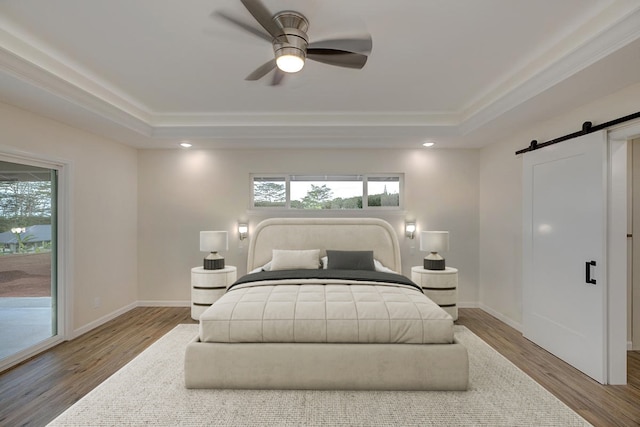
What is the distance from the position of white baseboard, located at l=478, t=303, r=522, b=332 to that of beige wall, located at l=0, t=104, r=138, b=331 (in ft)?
17.3

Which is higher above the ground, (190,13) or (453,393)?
(190,13)

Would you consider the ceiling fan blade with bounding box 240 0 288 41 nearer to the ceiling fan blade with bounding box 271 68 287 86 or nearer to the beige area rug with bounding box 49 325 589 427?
the ceiling fan blade with bounding box 271 68 287 86

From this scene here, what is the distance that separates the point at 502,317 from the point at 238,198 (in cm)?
409

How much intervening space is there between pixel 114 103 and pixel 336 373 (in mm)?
3696

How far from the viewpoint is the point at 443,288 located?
4.25m

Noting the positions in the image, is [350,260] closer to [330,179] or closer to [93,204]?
[330,179]

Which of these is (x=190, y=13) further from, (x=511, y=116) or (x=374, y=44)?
(x=511, y=116)

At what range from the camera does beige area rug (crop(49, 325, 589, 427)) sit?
2.20 metres

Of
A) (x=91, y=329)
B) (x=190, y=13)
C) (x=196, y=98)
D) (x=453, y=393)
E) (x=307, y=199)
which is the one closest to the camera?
(x=190, y=13)

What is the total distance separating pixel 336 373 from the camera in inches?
101

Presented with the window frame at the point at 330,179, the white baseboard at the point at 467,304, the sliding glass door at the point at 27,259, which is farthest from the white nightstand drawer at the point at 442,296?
the sliding glass door at the point at 27,259

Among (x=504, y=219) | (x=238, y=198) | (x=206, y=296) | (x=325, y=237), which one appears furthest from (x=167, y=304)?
(x=504, y=219)

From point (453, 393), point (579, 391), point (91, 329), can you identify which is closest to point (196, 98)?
point (91, 329)

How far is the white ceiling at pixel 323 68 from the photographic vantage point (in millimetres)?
2215
